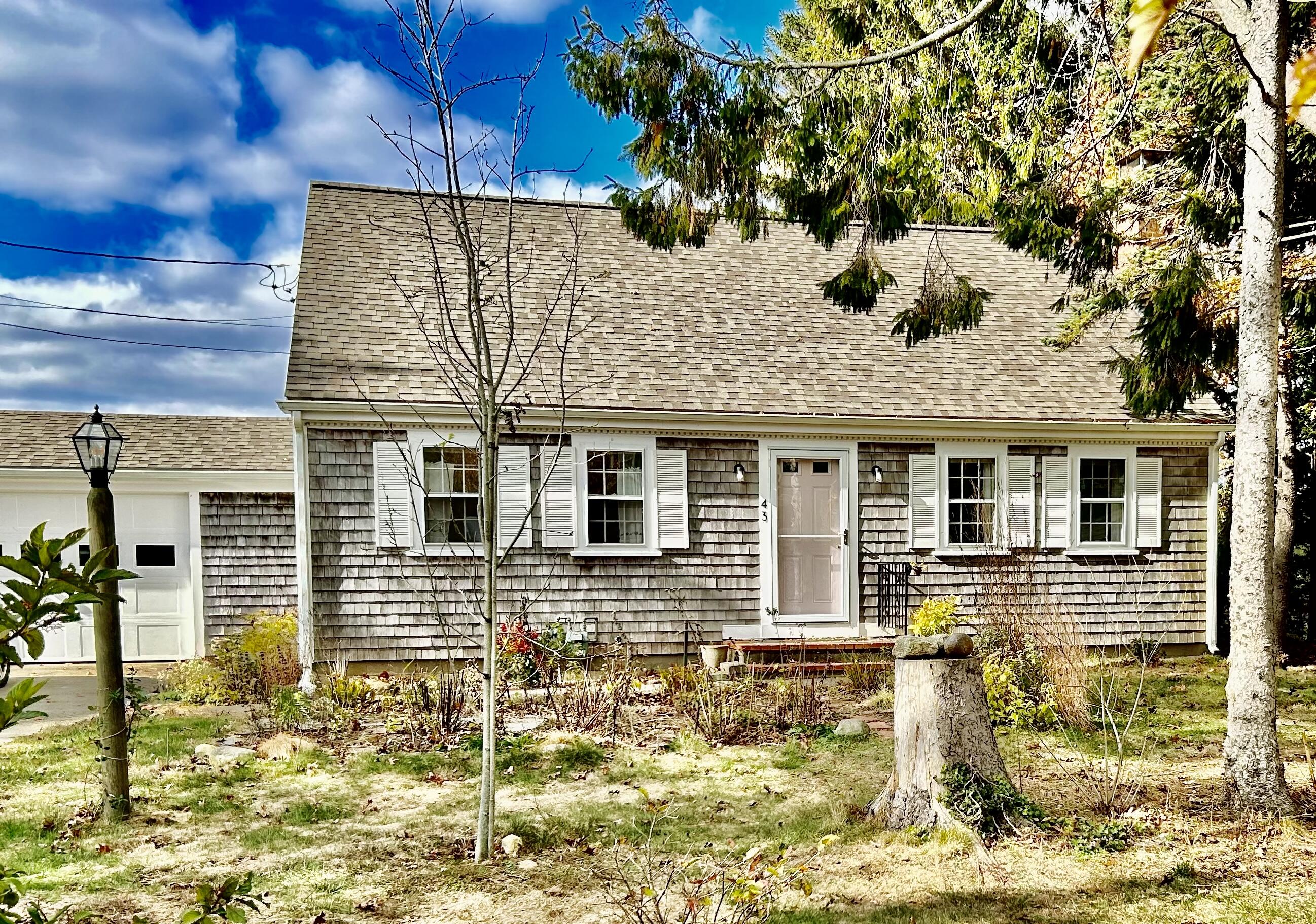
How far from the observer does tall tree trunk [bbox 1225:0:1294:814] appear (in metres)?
5.23

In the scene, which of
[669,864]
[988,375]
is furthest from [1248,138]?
[988,375]

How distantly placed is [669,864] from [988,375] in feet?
30.5

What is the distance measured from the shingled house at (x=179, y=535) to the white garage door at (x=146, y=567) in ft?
0.04

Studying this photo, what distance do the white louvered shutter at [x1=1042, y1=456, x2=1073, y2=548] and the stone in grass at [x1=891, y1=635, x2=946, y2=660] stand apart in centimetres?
699

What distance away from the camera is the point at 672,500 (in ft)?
35.3

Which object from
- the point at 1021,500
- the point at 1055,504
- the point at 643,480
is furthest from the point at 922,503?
the point at 643,480

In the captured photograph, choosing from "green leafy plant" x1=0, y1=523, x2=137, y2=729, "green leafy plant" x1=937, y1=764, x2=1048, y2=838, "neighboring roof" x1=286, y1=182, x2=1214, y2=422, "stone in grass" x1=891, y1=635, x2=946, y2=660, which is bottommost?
"green leafy plant" x1=937, y1=764, x2=1048, y2=838

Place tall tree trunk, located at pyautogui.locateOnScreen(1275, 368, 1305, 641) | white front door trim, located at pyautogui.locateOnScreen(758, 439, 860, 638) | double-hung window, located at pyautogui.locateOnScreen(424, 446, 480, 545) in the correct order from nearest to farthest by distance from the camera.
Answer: double-hung window, located at pyautogui.locateOnScreen(424, 446, 480, 545) < white front door trim, located at pyautogui.locateOnScreen(758, 439, 860, 638) < tall tree trunk, located at pyautogui.locateOnScreen(1275, 368, 1305, 641)

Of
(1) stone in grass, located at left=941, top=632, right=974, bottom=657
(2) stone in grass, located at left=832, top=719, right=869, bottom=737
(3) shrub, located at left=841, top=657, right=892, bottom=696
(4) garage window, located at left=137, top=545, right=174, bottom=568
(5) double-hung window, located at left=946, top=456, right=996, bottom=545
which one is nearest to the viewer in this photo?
(1) stone in grass, located at left=941, top=632, right=974, bottom=657

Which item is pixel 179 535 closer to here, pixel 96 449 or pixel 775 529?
pixel 96 449

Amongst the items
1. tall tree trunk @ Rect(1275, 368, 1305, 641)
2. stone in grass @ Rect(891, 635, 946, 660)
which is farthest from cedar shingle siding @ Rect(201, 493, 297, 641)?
tall tree trunk @ Rect(1275, 368, 1305, 641)

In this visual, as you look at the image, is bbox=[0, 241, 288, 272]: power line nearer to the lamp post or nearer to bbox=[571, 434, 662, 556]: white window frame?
bbox=[571, 434, 662, 556]: white window frame

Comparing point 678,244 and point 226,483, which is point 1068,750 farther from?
point 226,483

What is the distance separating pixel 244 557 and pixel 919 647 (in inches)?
389
